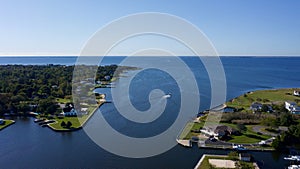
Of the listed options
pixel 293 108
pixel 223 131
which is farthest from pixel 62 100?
pixel 293 108

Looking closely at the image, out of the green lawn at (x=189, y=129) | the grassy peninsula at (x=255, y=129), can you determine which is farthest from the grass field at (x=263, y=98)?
the green lawn at (x=189, y=129)

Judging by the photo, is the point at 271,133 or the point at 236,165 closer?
the point at 236,165

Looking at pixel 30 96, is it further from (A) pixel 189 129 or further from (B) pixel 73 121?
(A) pixel 189 129

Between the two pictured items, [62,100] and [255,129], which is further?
[62,100]

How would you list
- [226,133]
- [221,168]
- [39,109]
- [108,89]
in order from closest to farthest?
[221,168] → [226,133] → [39,109] → [108,89]

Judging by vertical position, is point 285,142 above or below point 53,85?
below

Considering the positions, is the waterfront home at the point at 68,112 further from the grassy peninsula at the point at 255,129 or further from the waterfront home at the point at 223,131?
the waterfront home at the point at 223,131

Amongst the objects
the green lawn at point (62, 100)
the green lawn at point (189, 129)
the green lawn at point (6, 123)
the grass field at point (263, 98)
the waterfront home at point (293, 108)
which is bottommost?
the green lawn at point (189, 129)

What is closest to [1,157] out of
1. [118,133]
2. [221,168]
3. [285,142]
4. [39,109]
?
[118,133]

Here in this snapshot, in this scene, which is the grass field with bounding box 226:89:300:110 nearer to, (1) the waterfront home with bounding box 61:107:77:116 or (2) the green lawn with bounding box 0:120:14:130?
(1) the waterfront home with bounding box 61:107:77:116

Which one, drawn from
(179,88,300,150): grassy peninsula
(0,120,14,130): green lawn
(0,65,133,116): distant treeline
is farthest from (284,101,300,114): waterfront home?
(0,120,14,130): green lawn

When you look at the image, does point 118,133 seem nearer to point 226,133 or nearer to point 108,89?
point 226,133
